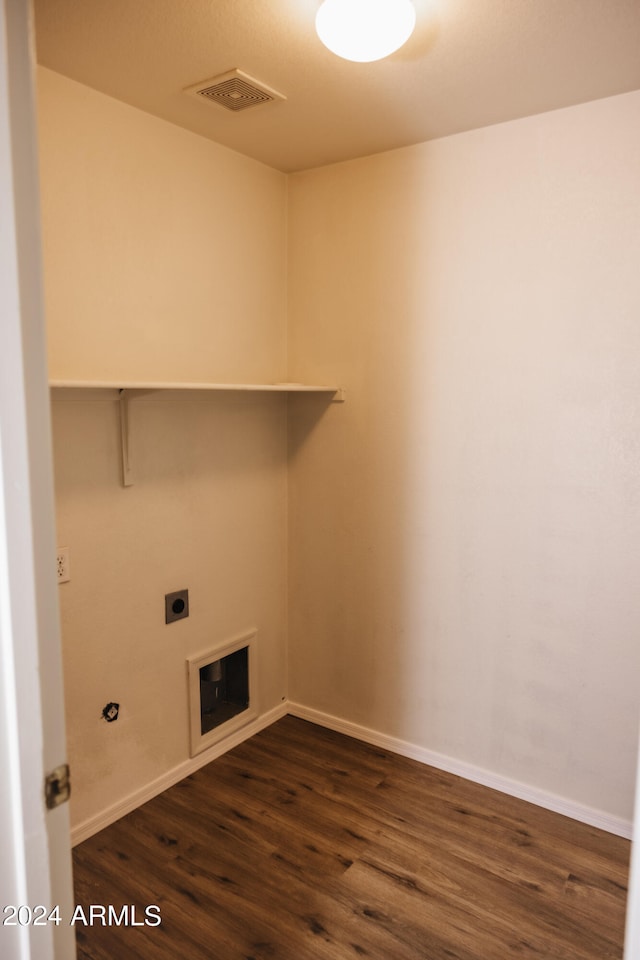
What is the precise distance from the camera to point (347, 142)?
253 centimetres

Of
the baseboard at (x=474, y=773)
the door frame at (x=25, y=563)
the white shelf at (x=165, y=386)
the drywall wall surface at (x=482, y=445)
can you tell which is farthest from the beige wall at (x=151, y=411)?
the door frame at (x=25, y=563)

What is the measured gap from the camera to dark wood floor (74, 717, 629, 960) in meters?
1.85

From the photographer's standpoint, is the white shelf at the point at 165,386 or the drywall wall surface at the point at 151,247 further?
the drywall wall surface at the point at 151,247

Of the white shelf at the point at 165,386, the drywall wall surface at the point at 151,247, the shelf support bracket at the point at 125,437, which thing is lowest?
the shelf support bracket at the point at 125,437

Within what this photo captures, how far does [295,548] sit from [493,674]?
1.07 metres

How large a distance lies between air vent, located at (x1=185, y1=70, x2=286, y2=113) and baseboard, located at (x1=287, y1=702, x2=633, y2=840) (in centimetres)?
256

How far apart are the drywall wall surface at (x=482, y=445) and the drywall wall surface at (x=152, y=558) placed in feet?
0.90

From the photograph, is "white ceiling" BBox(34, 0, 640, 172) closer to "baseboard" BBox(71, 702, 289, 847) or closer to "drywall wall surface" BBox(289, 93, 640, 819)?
"drywall wall surface" BBox(289, 93, 640, 819)

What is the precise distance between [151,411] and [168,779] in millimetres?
1456

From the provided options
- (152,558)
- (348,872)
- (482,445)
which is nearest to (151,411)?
(152,558)

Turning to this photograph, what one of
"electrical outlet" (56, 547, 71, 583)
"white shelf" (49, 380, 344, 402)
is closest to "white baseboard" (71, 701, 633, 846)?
"electrical outlet" (56, 547, 71, 583)

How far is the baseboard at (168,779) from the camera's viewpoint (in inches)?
89.8

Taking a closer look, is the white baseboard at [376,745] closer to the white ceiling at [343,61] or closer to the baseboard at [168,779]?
the baseboard at [168,779]

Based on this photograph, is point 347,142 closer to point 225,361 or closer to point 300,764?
point 225,361
